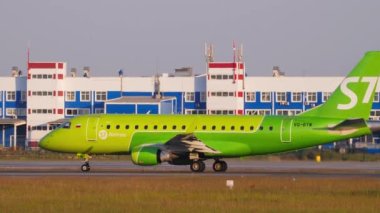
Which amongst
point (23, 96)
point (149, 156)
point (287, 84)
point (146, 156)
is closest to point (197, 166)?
point (149, 156)

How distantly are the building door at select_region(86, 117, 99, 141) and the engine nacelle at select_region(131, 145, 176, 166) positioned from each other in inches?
134

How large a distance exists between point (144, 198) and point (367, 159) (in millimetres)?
38277

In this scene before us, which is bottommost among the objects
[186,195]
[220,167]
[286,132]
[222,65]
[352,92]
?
[186,195]

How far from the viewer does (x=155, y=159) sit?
4619 centimetres

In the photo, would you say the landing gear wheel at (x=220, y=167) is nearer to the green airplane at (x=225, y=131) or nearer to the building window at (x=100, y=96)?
the green airplane at (x=225, y=131)

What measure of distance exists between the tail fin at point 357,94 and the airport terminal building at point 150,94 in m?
52.8

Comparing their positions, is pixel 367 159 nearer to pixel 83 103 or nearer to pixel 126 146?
pixel 126 146

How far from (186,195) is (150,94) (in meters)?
73.4

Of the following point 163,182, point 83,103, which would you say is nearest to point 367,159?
point 163,182

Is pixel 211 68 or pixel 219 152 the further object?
pixel 211 68

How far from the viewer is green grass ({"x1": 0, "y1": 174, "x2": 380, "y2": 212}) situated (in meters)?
27.3

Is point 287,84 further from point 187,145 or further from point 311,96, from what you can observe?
point 187,145

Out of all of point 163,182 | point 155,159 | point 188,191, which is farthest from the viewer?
point 155,159

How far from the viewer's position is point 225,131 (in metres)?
48.2
